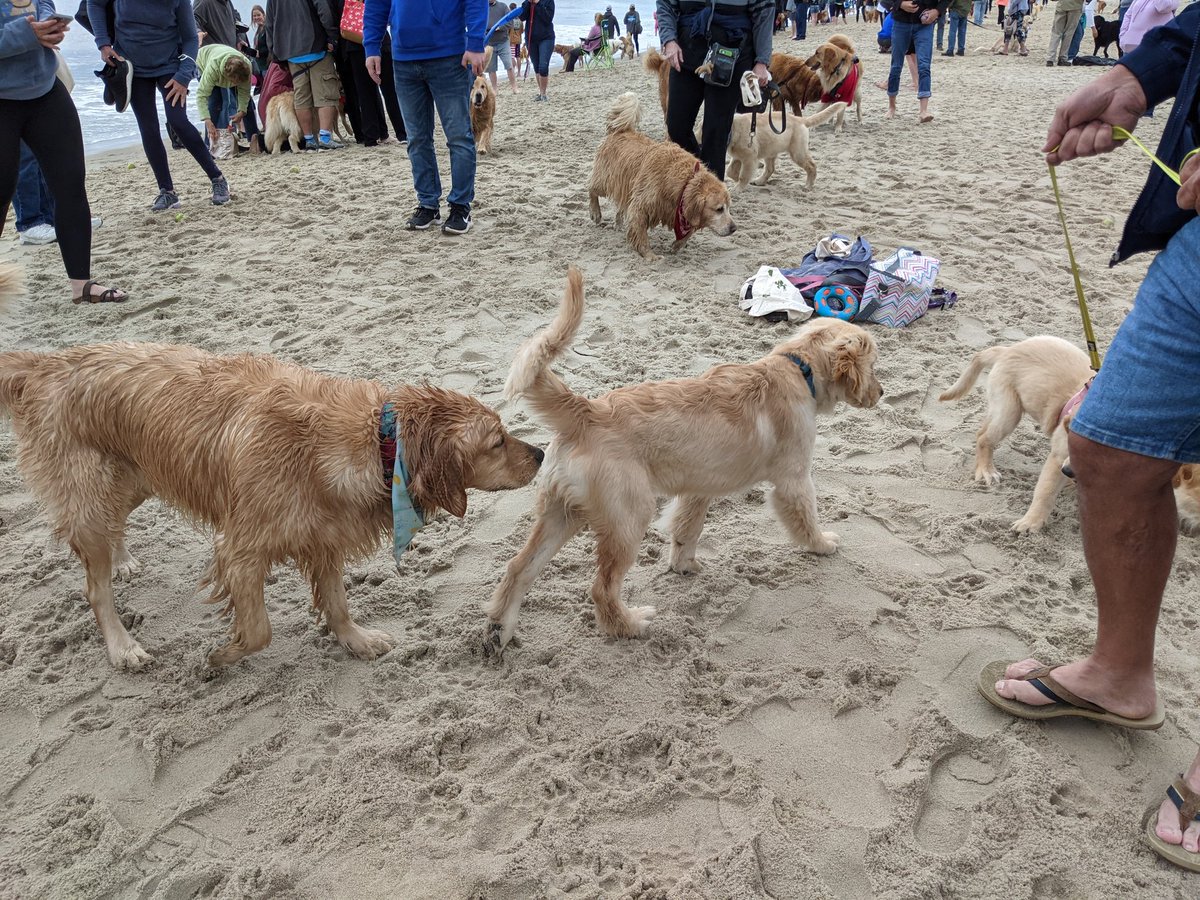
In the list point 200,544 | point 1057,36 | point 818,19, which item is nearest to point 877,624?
point 200,544

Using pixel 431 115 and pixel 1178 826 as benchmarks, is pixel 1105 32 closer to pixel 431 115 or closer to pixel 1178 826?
pixel 431 115

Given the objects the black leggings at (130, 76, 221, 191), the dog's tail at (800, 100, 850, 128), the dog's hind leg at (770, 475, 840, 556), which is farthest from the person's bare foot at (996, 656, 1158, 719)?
the black leggings at (130, 76, 221, 191)

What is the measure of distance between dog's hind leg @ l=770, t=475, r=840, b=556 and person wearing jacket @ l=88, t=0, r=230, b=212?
22.0 feet

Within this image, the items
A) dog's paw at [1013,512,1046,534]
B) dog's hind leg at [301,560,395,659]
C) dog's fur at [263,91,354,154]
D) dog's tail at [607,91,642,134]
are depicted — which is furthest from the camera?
dog's fur at [263,91,354,154]

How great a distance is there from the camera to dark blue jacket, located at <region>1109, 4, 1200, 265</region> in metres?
1.85

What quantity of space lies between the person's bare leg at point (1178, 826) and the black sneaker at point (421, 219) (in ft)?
21.1

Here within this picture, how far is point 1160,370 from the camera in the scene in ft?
5.89

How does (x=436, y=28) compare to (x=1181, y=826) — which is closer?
(x=1181, y=826)

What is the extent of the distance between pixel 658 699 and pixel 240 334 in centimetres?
384

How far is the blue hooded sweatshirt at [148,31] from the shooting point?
→ 6.88 m

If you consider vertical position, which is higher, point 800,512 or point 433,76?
point 433,76

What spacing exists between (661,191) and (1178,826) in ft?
17.5

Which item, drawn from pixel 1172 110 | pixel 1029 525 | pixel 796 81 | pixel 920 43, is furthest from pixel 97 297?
pixel 920 43

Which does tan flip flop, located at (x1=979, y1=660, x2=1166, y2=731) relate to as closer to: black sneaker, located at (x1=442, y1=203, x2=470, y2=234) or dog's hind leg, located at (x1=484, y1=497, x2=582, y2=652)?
dog's hind leg, located at (x1=484, y1=497, x2=582, y2=652)
